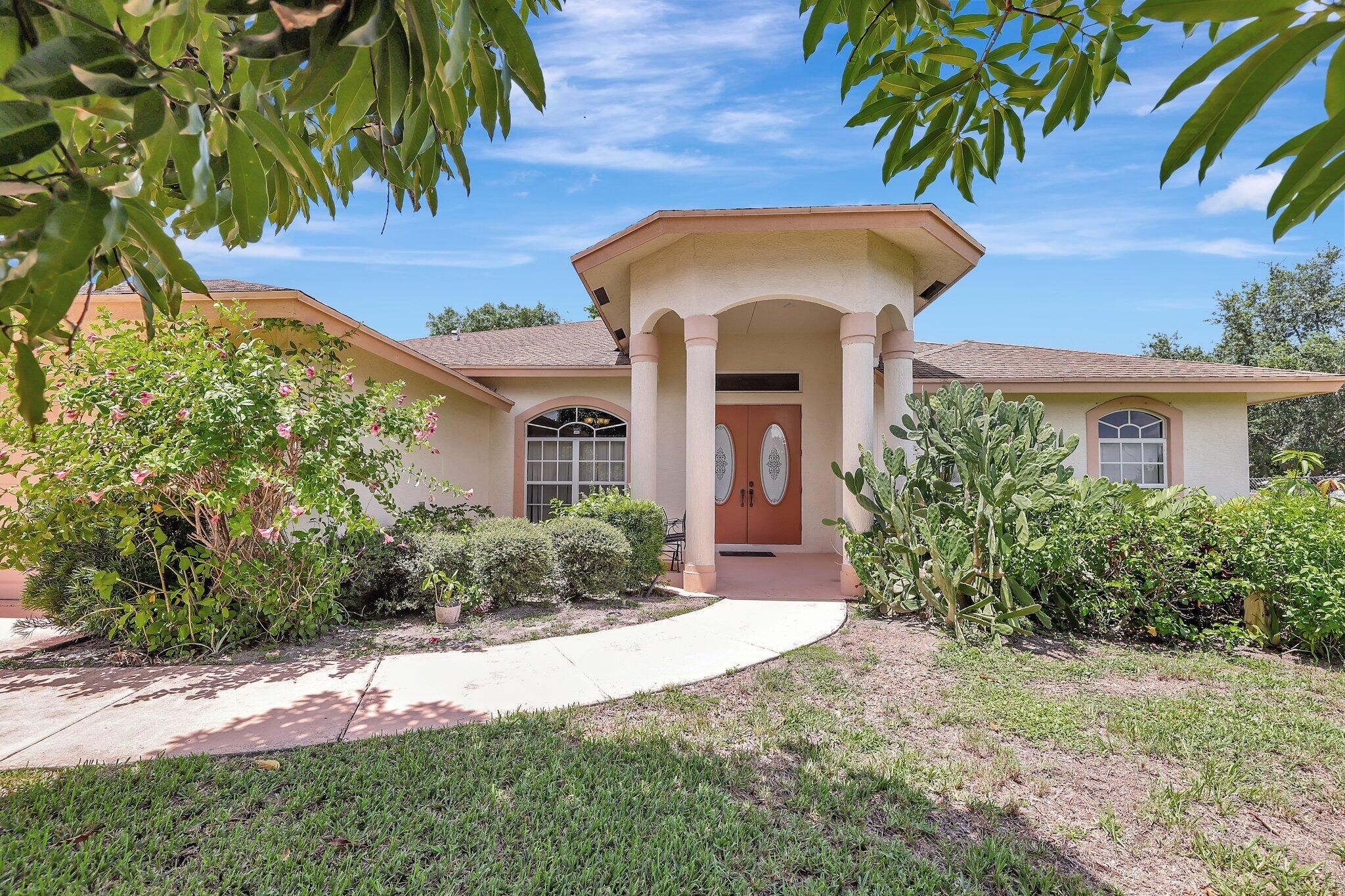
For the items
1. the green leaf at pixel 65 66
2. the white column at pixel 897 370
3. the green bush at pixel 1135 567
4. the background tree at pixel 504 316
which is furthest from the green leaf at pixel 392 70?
the background tree at pixel 504 316

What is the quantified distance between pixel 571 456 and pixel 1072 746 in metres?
10.3

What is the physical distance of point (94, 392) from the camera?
15.8 ft

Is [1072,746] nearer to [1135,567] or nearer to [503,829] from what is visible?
[1135,567]

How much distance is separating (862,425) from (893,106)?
6.53 metres

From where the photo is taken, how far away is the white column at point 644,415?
369 inches

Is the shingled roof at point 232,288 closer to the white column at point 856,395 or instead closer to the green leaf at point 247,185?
the green leaf at point 247,185

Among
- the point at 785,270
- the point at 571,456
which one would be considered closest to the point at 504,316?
the point at 571,456

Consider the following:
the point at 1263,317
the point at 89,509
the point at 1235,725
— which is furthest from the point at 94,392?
the point at 1263,317

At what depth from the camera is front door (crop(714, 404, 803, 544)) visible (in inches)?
486

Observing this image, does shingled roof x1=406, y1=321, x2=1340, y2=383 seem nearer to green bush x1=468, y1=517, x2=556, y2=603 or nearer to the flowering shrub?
green bush x1=468, y1=517, x2=556, y2=603

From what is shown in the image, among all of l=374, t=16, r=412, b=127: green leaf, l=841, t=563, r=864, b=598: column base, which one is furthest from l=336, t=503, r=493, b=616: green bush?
l=374, t=16, r=412, b=127: green leaf

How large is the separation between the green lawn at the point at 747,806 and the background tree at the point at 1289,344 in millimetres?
28755

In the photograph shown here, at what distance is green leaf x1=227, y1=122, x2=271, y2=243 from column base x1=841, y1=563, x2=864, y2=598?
785cm

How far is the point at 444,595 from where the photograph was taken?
6797mm
